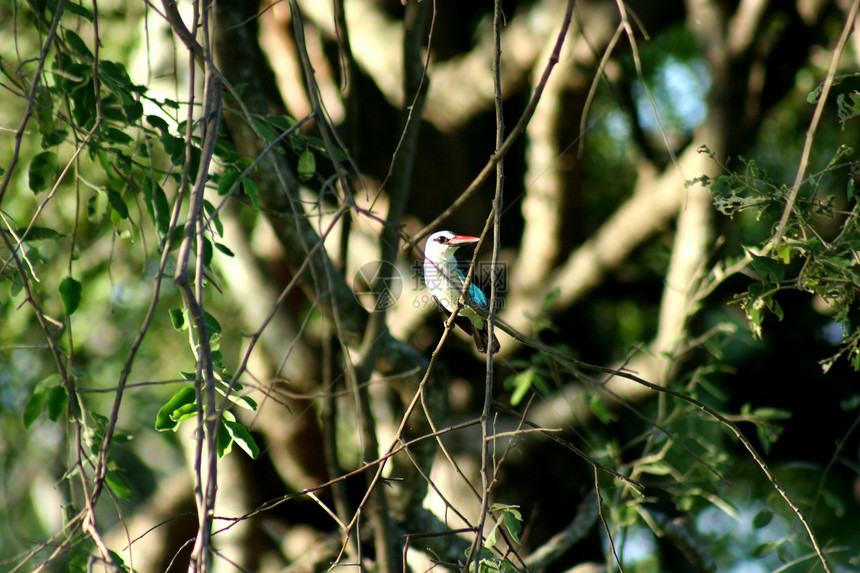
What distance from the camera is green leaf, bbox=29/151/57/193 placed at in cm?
259

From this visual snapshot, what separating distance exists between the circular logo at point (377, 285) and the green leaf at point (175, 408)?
1.32 metres

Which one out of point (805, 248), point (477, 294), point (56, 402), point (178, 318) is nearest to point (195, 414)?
point (178, 318)

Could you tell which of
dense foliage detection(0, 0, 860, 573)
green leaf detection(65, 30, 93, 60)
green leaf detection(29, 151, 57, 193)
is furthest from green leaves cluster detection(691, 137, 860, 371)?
green leaf detection(29, 151, 57, 193)

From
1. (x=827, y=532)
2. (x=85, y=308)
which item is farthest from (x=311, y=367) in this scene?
(x=827, y=532)

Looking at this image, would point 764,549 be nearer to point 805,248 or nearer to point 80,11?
point 805,248

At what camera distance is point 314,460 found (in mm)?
5215

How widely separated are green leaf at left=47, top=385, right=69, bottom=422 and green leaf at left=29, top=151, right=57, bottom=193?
0.89 m

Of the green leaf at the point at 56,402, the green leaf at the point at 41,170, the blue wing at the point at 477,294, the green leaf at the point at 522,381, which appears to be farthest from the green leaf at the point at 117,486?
the blue wing at the point at 477,294

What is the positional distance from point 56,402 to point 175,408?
0.38 m

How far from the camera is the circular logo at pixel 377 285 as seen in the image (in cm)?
365

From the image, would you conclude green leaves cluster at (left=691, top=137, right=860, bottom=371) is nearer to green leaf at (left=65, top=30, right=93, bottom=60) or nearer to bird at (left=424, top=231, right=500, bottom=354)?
bird at (left=424, top=231, right=500, bottom=354)

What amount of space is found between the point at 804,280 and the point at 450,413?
375cm

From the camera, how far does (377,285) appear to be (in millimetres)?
3816

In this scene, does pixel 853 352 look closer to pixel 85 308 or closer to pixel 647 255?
pixel 647 255
